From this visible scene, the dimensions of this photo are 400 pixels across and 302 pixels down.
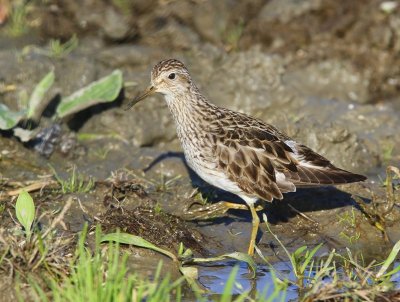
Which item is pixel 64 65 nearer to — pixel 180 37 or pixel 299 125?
pixel 180 37

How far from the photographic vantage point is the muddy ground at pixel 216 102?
27.1ft

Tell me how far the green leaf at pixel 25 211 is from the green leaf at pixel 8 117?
2.39 m

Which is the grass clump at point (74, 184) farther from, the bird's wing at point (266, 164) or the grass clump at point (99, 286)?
the grass clump at point (99, 286)

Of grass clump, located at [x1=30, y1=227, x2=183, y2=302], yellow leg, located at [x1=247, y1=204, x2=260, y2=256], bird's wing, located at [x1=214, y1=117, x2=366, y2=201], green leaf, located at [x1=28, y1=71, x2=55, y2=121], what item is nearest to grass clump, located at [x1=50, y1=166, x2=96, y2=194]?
green leaf, located at [x1=28, y1=71, x2=55, y2=121]

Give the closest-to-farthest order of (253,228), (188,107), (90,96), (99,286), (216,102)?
(99,286)
(253,228)
(188,107)
(90,96)
(216,102)

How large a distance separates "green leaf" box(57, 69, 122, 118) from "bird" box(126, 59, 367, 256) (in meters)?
1.69

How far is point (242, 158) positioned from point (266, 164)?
0.25 m

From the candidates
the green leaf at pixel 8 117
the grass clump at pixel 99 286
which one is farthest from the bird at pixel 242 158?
the grass clump at pixel 99 286

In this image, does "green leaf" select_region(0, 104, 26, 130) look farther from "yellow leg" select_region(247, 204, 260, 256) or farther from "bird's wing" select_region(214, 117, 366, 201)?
"yellow leg" select_region(247, 204, 260, 256)

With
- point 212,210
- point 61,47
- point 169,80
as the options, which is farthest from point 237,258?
point 61,47

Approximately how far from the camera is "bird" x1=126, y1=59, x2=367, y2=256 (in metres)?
7.89

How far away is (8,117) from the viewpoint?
9.22 metres

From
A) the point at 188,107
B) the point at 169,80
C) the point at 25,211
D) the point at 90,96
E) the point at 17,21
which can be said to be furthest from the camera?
the point at 17,21

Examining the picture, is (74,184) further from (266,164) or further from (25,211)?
(266,164)
